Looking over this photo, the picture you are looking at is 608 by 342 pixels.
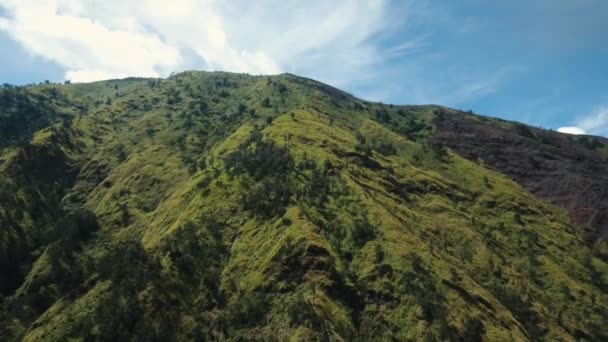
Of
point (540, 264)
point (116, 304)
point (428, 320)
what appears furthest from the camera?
point (540, 264)

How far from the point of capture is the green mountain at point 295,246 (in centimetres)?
8606

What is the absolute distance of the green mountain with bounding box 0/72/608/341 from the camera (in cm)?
8606

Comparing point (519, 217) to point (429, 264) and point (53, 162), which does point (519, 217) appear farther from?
point (53, 162)

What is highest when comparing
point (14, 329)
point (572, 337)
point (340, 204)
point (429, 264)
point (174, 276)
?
point (340, 204)

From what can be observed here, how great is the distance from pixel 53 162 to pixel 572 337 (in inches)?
6636

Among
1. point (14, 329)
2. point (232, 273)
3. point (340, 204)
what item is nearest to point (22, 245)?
point (14, 329)

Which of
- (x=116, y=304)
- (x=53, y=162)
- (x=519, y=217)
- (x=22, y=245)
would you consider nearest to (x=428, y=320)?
(x=116, y=304)

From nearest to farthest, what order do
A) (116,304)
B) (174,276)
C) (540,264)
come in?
(116,304) → (174,276) → (540,264)

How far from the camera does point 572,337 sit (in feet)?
328

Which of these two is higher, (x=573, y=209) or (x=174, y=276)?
(x=573, y=209)

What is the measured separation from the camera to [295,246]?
93438 mm

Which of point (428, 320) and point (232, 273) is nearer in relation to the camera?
point (428, 320)

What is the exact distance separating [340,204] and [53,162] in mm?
119196

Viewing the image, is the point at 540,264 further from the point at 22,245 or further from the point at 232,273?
the point at 22,245
